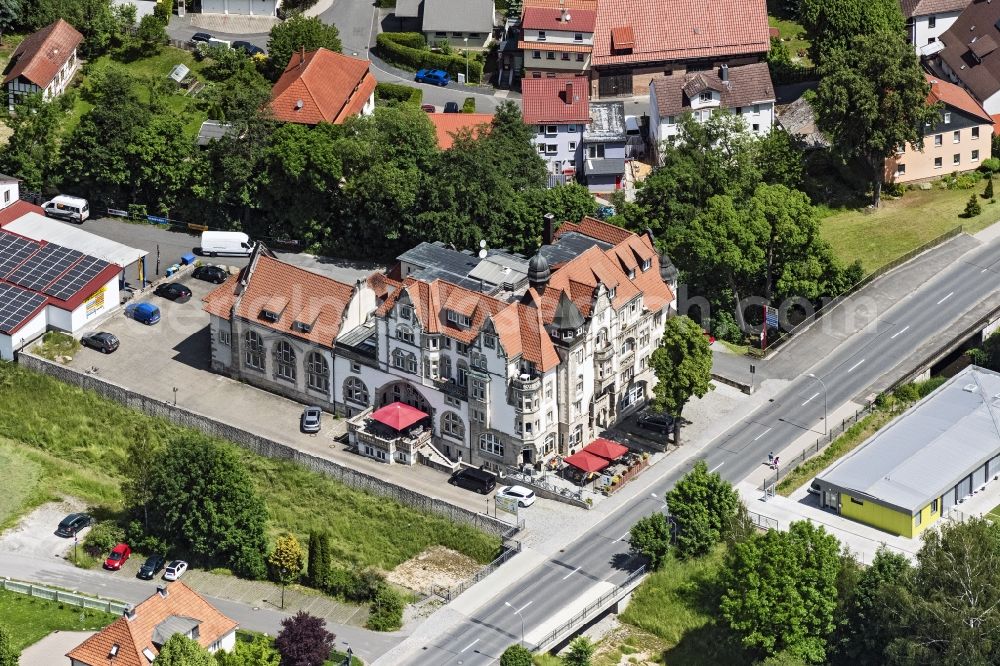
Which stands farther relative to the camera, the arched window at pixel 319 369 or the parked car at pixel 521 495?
the arched window at pixel 319 369

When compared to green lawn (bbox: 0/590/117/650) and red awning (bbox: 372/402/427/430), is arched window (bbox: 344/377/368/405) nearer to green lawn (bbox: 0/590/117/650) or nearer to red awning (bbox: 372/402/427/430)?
red awning (bbox: 372/402/427/430)

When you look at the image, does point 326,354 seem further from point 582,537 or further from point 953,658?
point 953,658

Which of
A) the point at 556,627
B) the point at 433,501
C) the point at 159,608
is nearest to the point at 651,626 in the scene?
the point at 556,627

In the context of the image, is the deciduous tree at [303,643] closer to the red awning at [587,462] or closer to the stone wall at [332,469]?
the stone wall at [332,469]

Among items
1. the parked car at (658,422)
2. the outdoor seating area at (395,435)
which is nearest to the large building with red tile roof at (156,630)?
the outdoor seating area at (395,435)

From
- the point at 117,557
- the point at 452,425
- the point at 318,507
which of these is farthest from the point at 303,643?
the point at 452,425
